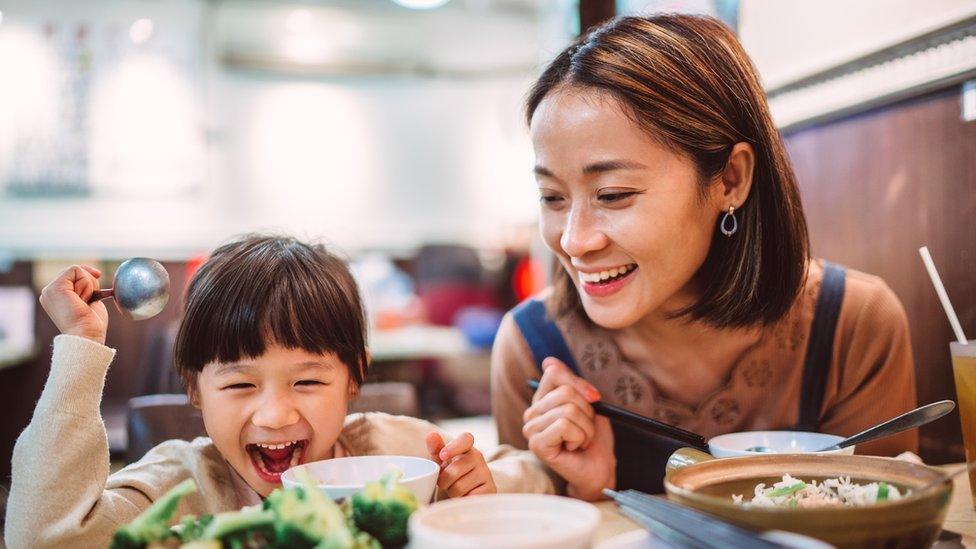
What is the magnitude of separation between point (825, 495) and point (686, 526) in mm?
275

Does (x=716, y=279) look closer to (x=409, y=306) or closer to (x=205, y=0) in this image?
(x=409, y=306)

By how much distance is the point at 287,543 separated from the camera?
0.63 metres

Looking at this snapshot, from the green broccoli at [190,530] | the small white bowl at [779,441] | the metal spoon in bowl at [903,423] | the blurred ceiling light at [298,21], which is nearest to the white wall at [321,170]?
the blurred ceiling light at [298,21]

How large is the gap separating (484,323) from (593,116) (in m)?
4.36

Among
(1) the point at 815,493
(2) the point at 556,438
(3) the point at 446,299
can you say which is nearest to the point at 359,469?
(2) the point at 556,438

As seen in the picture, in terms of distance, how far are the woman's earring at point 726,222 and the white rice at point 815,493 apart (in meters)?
0.63

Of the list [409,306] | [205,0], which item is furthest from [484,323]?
[205,0]

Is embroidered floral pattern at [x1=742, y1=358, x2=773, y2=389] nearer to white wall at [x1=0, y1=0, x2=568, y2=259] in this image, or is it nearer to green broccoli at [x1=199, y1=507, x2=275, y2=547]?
green broccoli at [x1=199, y1=507, x2=275, y2=547]

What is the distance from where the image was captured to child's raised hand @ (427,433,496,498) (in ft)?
3.52

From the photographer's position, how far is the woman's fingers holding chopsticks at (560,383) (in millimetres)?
1314

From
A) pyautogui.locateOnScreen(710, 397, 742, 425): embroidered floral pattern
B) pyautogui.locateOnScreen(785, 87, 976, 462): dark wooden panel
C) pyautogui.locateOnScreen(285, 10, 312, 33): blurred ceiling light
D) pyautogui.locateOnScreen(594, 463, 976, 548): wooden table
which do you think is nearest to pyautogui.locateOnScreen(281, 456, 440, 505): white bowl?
pyautogui.locateOnScreen(594, 463, 976, 548): wooden table

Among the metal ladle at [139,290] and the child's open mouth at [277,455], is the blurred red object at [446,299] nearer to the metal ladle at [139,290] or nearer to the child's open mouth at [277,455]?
the child's open mouth at [277,455]

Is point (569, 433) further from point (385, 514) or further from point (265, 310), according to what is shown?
point (385, 514)

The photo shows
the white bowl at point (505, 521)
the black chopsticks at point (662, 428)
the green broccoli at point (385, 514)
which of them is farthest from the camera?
the black chopsticks at point (662, 428)
